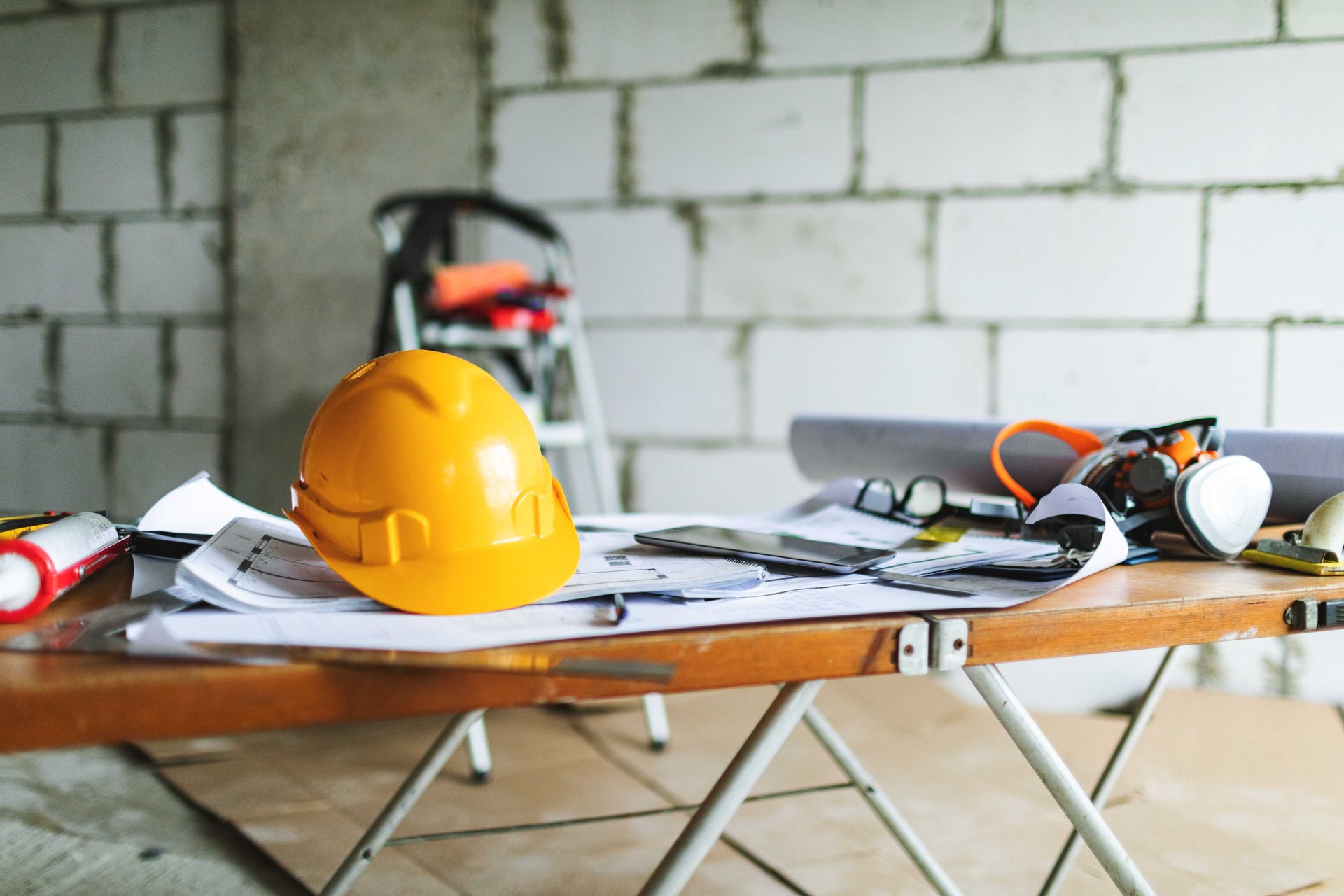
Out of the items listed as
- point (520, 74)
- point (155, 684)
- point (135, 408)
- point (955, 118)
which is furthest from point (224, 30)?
point (155, 684)

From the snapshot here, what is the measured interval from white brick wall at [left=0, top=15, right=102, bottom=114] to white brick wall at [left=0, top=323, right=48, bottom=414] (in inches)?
24.6

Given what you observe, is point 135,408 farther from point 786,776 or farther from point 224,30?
point 786,776

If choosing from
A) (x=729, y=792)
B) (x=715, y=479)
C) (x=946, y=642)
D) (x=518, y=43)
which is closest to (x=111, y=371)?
(x=518, y=43)

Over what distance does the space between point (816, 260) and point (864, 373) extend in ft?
0.92

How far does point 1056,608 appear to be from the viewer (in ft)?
1.73

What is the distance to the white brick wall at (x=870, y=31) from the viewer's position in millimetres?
1898

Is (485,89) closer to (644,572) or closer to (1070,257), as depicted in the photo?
(1070,257)

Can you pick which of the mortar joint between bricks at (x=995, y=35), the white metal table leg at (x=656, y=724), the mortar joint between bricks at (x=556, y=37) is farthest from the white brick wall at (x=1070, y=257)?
the white metal table leg at (x=656, y=724)

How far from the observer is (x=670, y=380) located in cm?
209

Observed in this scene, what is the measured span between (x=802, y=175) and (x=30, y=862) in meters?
1.86

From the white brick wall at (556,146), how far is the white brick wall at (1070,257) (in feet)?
2.64

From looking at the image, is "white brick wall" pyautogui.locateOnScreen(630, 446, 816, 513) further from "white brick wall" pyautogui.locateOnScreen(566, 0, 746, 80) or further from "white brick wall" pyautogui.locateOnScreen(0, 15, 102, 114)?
"white brick wall" pyautogui.locateOnScreen(0, 15, 102, 114)

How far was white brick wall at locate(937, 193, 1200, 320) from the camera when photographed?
1.87 meters

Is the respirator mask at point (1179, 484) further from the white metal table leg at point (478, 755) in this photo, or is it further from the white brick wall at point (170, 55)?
the white brick wall at point (170, 55)
